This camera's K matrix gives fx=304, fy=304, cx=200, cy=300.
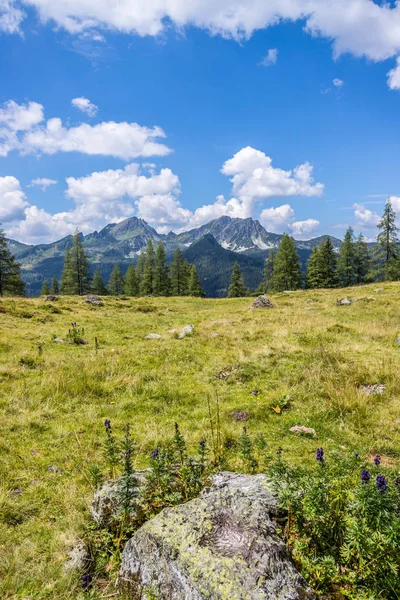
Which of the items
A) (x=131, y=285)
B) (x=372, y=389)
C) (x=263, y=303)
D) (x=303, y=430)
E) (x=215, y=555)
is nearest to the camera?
(x=215, y=555)

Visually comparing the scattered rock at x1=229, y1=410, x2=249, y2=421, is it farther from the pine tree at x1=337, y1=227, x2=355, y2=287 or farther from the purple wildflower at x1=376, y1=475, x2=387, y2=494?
the pine tree at x1=337, y1=227, x2=355, y2=287

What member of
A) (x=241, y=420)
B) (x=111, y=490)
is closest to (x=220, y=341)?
(x=241, y=420)

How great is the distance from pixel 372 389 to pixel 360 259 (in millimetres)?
70238

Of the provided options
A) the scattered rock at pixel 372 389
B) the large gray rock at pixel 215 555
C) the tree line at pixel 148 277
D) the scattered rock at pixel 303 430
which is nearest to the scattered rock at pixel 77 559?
the large gray rock at pixel 215 555

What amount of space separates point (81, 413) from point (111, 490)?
443 cm

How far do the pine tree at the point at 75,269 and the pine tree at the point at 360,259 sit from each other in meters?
61.7

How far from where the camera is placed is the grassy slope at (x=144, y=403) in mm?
4512

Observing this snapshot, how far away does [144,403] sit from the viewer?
912 centimetres

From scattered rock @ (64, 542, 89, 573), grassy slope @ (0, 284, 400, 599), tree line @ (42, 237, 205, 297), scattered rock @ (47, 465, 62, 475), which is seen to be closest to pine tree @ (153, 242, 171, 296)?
tree line @ (42, 237, 205, 297)

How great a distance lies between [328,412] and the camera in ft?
26.2

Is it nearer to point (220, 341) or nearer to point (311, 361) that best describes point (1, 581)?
point (311, 361)

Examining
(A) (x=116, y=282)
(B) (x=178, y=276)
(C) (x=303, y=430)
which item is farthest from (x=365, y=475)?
(A) (x=116, y=282)

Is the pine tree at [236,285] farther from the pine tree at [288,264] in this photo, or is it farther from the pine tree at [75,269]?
the pine tree at [75,269]

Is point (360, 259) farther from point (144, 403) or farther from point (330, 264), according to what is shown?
point (144, 403)
